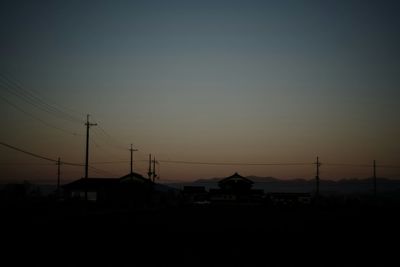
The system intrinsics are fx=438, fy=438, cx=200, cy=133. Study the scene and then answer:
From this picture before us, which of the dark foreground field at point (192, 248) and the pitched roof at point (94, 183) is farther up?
the pitched roof at point (94, 183)

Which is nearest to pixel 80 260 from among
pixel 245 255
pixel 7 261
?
pixel 7 261

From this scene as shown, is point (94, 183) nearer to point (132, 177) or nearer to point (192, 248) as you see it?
point (132, 177)

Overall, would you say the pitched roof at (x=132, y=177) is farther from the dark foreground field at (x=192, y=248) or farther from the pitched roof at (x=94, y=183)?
the dark foreground field at (x=192, y=248)

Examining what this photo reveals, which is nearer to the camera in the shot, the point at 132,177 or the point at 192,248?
the point at 192,248

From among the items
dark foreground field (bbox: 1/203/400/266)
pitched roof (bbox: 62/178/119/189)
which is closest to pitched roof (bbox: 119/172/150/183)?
pitched roof (bbox: 62/178/119/189)

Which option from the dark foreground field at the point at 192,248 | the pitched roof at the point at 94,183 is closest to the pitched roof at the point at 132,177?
the pitched roof at the point at 94,183

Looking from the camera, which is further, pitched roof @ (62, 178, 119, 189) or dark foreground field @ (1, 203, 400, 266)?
pitched roof @ (62, 178, 119, 189)

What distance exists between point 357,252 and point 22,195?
70830mm

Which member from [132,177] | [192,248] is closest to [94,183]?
[132,177]

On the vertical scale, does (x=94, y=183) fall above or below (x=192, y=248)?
above

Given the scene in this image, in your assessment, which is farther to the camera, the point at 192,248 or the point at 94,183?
the point at 94,183

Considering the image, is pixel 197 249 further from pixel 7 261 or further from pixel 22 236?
pixel 22 236

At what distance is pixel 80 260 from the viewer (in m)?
14.3

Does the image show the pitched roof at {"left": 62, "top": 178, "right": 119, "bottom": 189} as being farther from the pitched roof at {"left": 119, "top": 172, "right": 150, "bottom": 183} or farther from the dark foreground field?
the dark foreground field
